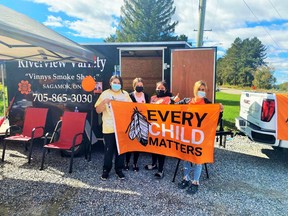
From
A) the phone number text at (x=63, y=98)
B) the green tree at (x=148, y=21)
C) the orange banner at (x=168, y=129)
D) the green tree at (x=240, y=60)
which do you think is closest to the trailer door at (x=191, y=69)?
the orange banner at (x=168, y=129)

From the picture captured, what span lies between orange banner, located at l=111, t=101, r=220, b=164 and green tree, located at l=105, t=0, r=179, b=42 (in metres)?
25.9

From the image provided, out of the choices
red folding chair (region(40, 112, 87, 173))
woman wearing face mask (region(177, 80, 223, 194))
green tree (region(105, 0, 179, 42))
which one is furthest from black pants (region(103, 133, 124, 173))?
green tree (region(105, 0, 179, 42))

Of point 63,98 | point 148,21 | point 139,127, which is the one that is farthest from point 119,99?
point 148,21

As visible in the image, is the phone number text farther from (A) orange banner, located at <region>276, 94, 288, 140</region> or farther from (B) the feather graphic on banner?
(A) orange banner, located at <region>276, 94, 288, 140</region>

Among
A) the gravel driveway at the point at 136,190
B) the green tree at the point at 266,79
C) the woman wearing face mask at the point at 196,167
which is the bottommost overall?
the gravel driveway at the point at 136,190

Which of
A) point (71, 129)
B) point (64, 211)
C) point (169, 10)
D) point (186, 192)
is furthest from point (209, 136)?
point (169, 10)

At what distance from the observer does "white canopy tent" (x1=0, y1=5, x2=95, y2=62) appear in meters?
2.73

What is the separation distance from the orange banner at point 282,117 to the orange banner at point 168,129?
133 centimetres

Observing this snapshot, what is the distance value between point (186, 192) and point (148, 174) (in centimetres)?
86

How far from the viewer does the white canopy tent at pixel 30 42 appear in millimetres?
2734

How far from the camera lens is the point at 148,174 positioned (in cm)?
410

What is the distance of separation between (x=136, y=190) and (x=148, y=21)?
92.3 ft

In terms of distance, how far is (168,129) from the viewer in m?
3.71

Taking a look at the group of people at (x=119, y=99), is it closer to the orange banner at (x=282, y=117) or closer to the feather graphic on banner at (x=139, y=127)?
the feather graphic on banner at (x=139, y=127)
